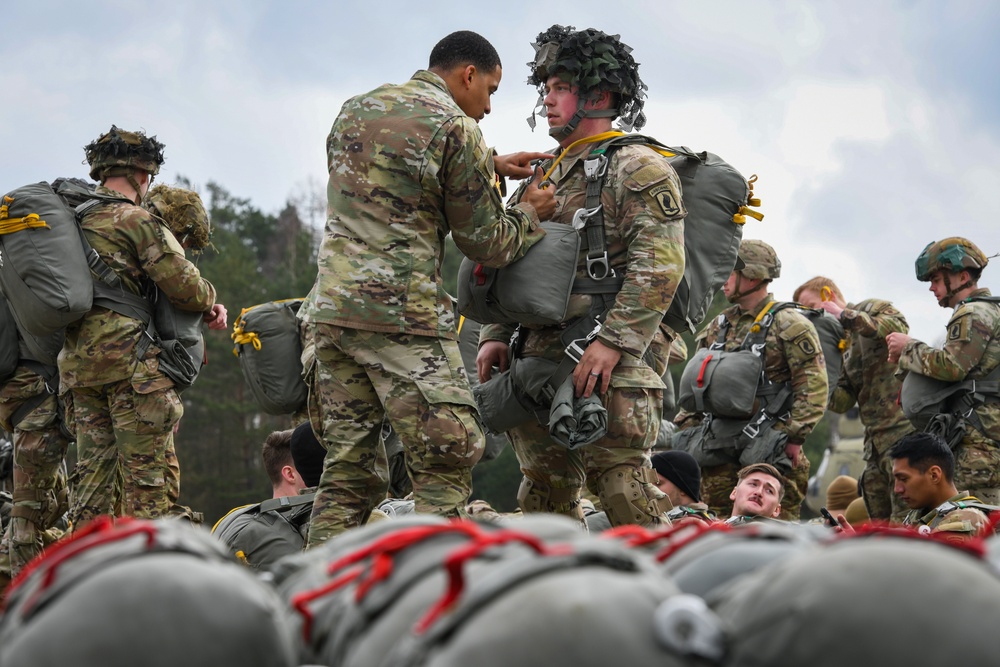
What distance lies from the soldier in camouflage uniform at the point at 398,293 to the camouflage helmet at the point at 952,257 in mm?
4820

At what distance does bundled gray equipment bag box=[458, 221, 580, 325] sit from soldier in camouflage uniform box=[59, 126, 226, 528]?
2.47 meters

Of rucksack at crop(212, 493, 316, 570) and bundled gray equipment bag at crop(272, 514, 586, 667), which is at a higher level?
bundled gray equipment bag at crop(272, 514, 586, 667)

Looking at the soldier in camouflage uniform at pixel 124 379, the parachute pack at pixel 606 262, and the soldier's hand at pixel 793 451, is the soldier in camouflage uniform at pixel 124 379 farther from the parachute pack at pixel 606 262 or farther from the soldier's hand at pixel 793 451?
the soldier's hand at pixel 793 451

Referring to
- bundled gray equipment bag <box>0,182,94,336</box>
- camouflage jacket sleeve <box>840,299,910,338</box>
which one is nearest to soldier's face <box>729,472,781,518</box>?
camouflage jacket sleeve <box>840,299,910,338</box>

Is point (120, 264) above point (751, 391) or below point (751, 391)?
above

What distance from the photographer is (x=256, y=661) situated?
180 cm

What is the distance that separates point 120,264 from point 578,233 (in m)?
3.10

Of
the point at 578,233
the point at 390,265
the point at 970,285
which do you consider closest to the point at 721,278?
the point at 578,233

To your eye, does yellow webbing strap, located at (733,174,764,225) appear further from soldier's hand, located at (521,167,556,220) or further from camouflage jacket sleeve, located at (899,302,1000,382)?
camouflage jacket sleeve, located at (899,302,1000,382)

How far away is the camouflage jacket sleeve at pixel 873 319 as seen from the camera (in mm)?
9336

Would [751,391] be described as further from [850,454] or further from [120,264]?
[850,454]

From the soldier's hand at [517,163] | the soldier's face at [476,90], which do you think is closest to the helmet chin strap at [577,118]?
the soldier's hand at [517,163]

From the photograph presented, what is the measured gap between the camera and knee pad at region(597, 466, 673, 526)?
5074 millimetres

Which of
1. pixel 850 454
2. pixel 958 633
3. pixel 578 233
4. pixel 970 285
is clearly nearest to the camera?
pixel 958 633
